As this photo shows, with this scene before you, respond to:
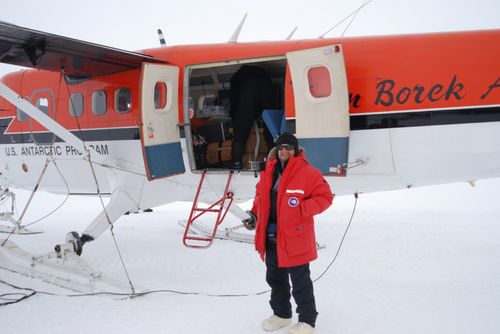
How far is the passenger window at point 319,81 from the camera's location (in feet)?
15.0

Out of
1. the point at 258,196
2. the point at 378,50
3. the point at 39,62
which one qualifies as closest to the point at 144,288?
the point at 258,196

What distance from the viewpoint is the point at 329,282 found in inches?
193

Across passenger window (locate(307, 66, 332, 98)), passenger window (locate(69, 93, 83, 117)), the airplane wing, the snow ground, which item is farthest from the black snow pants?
passenger window (locate(69, 93, 83, 117))

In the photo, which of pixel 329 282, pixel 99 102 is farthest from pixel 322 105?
pixel 99 102

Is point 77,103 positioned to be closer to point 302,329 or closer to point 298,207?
point 298,207

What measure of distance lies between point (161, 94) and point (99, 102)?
115 centimetres

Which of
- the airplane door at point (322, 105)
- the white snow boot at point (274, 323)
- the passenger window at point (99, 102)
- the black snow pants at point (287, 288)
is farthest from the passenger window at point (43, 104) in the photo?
the white snow boot at point (274, 323)

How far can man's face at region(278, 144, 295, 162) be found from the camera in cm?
349

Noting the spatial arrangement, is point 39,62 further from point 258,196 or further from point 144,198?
point 258,196

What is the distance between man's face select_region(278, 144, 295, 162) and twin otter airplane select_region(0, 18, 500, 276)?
111cm

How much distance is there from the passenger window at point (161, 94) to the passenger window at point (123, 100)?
42 centimetres

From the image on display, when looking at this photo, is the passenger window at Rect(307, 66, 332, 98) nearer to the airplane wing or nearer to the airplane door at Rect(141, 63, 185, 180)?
the airplane door at Rect(141, 63, 185, 180)

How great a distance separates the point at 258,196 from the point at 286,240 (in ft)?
1.59

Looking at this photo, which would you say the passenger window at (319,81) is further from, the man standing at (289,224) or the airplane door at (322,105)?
the man standing at (289,224)
